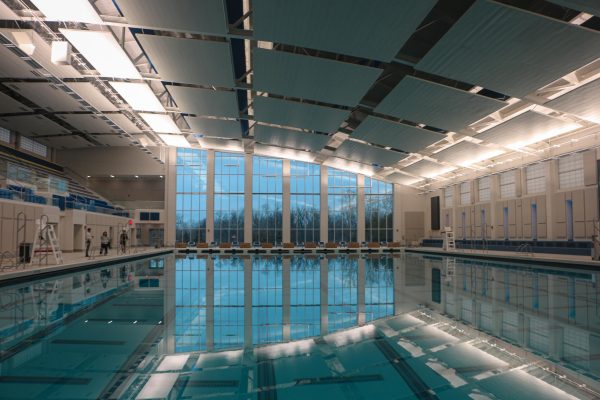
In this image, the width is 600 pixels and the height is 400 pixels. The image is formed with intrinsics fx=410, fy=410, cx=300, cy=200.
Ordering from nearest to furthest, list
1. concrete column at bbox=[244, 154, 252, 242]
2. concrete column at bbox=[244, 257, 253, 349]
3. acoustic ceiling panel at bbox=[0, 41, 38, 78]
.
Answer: concrete column at bbox=[244, 257, 253, 349]
acoustic ceiling panel at bbox=[0, 41, 38, 78]
concrete column at bbox=[244, 154, 252, 242]

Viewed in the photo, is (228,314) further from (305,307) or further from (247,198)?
(247,198)

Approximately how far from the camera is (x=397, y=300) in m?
7.96

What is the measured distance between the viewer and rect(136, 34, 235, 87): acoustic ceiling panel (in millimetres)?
13742

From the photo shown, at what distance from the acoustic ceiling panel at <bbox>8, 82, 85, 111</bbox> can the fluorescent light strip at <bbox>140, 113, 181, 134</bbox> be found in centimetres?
355

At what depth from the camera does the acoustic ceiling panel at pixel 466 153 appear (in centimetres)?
2181

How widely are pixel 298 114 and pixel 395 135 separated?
528 centimetres

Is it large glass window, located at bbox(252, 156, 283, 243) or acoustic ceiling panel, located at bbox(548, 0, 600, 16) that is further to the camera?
large glass window, located at bbox(252, 156, 283, 243)

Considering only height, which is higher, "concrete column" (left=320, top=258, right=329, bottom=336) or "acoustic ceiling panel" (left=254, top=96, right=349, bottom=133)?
"acoustic ceiling panel" (left=254, top=96, right=349, bottom=133)

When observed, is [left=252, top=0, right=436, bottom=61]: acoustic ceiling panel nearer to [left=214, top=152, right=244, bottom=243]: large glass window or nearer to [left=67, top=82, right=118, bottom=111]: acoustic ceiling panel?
[left=67, top=82, right=118, bottom=111]: acoustic ceiling panel

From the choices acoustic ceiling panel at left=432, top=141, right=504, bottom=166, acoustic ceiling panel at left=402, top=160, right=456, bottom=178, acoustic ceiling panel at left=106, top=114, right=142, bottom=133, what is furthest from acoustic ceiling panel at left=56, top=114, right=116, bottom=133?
acoustic ceiling panel at left=432, top=141, right=504, bottom=166

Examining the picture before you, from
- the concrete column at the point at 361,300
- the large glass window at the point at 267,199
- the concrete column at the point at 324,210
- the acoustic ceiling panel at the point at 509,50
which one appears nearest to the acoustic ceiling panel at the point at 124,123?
the large glass window at the point at 267,199

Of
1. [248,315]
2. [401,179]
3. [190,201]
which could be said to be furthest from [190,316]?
[401,179]

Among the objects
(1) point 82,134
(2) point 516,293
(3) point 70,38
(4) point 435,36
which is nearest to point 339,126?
(4) point 435,36

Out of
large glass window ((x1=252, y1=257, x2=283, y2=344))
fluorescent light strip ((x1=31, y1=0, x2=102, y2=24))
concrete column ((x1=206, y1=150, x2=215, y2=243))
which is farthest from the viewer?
concrete column ((x1=206, y1=150, x2=215, y2=243))
